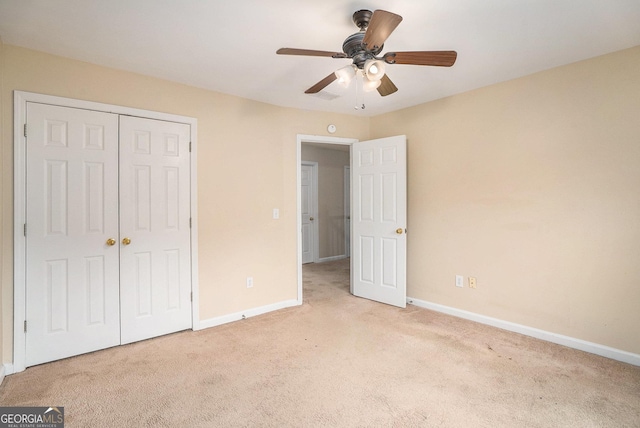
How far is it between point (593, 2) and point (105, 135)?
135 inches

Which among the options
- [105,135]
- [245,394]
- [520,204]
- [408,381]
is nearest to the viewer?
[245,394]

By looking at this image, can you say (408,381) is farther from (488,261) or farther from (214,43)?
(214,43)

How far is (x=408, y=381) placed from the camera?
7.14 ft

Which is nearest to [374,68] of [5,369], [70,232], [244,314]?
[70,232]

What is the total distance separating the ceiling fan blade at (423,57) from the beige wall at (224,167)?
6.36 ft

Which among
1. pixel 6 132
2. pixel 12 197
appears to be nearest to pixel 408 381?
pixel 12 197

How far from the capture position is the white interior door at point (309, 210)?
6.37 metres

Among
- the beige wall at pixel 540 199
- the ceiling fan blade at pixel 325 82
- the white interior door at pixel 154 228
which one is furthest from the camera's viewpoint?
the white interior door at pixel 154 228

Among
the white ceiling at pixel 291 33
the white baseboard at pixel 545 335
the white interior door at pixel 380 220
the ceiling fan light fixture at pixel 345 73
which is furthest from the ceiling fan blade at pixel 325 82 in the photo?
the white baseboard at pixel 545 335

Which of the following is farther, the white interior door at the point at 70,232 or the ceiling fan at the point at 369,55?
the white interior door at the point at 70,232

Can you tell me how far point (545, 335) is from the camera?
2.81m

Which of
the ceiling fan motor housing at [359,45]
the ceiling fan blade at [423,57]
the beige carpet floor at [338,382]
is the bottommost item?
the beige carpet floor at [338,382]

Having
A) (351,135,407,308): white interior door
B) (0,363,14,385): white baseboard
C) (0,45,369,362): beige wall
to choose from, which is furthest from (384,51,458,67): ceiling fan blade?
(0,363,14,385): white baseboard

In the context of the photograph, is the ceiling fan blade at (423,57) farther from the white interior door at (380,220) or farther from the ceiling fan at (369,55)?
the white interior door at (380,220)
